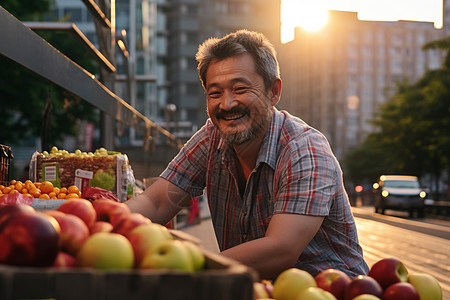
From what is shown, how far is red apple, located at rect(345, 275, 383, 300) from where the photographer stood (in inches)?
79.5

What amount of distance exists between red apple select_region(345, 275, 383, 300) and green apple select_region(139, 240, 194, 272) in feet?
2.10

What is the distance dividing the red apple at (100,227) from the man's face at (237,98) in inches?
62.4

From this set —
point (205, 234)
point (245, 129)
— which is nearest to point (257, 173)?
point (245, 129)

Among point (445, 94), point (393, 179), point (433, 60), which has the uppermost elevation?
point (433, 60)

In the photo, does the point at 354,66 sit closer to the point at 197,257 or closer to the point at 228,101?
the point at 228,101

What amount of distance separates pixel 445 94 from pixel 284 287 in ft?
96.2

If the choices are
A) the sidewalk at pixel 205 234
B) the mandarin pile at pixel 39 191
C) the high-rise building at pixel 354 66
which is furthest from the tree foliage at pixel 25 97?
the high-rise building at pixel 354 66

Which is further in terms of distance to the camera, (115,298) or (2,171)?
(2,171)

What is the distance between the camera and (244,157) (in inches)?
143

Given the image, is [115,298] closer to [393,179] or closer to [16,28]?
[16,28]

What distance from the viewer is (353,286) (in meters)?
2.04

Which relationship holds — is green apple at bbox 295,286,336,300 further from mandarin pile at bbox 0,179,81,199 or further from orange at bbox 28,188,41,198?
orange at bbox 28,188,41,198

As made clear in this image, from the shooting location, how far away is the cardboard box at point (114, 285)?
134 centimetres

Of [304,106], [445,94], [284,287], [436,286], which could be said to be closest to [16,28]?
[284,287]
